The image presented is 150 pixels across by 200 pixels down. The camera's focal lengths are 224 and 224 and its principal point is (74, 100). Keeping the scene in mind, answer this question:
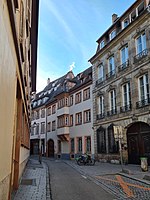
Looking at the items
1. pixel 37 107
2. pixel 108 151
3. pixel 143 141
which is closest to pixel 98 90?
pixel 108 151

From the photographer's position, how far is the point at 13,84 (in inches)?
197

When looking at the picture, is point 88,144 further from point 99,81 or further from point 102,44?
point 102,44

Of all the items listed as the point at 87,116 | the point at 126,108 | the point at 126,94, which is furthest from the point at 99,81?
the point at 126,108

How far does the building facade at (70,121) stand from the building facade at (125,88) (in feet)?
8.34

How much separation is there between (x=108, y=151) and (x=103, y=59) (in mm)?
10253

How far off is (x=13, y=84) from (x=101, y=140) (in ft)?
66.6

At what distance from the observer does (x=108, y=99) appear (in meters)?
23.6

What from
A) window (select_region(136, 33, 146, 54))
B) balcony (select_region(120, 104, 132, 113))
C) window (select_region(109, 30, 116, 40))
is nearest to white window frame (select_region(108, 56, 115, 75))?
window (select_region(109, 30, 116, 40))

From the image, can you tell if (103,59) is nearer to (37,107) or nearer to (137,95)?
(137,95)

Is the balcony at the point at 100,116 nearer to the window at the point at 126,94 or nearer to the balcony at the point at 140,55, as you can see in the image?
the window at the point at 126,94

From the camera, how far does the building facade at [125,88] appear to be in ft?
60.7

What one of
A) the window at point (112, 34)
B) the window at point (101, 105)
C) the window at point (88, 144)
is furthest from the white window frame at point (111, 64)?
the window at point (88, 144)

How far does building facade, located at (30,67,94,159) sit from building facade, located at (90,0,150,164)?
8.34 feet

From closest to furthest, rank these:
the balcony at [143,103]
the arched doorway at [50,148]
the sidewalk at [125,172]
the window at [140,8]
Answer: the sidewalk at [125,172] < the balcony at [143,103] < the window at [140,8] < the arched doorway at [50,148]
